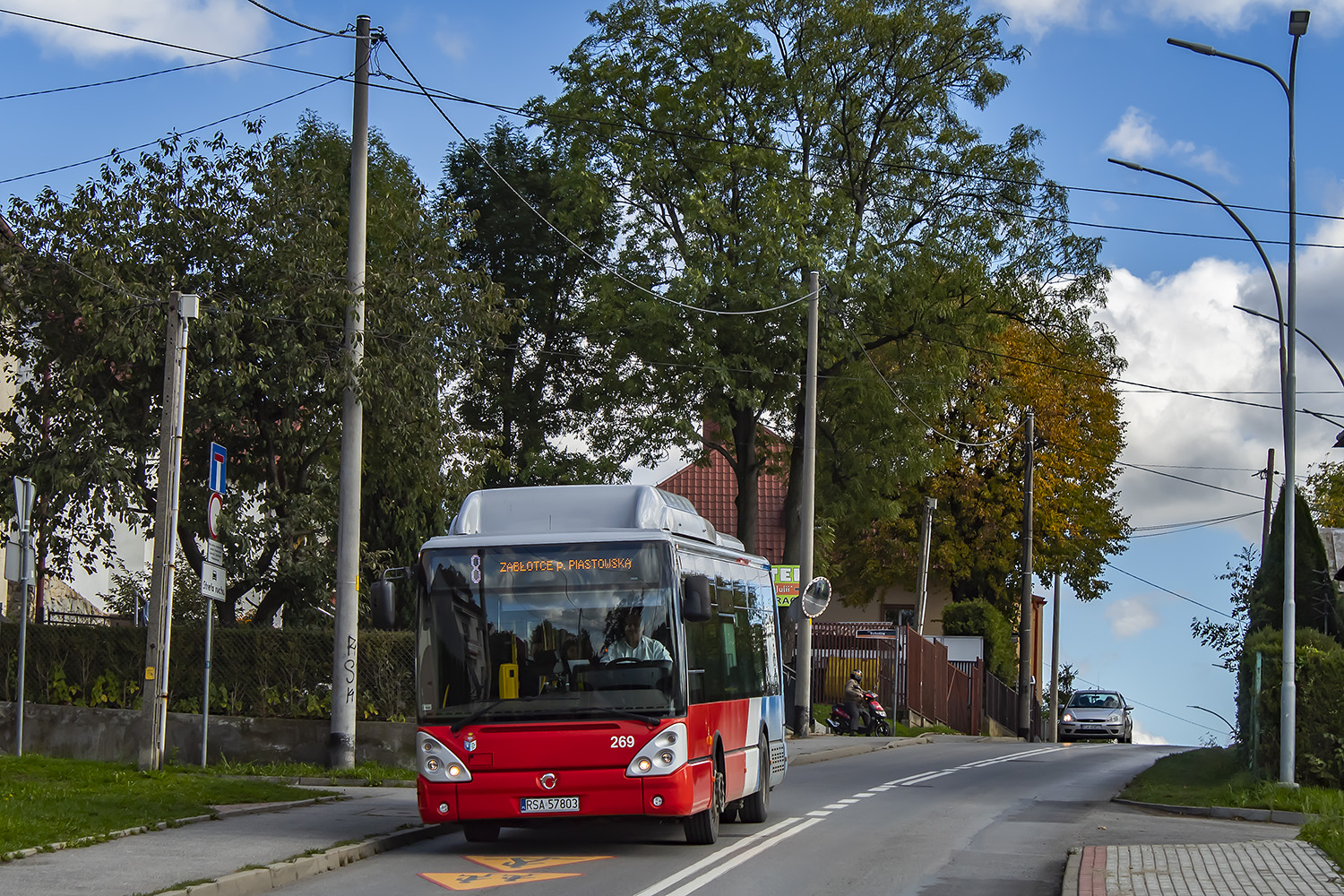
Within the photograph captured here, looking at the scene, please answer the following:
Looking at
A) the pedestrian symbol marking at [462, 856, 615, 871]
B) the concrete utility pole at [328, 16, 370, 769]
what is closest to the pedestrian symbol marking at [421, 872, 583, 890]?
the pedestrian symbol marking at [462, 856, 615, 871]

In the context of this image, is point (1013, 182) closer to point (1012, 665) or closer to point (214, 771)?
point (1012, 665)

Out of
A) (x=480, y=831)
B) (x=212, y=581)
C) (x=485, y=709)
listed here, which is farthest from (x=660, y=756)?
(x=212, y=581)

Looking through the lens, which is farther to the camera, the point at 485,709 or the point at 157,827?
the point at 157,827

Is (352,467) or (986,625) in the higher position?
(352,467)

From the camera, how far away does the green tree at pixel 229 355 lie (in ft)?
64.8

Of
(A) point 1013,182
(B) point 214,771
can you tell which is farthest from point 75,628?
(A) point 1013,182

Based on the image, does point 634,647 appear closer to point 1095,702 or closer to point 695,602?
point 695,602

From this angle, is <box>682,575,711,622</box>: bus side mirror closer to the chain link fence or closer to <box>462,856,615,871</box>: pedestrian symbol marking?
<box>462,856,615,871</box>: pedestrian symbol marking

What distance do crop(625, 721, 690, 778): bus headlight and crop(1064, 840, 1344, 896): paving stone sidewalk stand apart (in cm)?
304

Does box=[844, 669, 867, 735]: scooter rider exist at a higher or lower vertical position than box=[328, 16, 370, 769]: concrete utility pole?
lower

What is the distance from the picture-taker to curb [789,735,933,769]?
24.5m

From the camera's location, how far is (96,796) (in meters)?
14.0

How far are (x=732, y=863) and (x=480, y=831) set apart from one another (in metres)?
2.46

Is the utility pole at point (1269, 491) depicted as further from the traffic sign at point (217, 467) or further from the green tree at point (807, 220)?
the traffic sign at point (217, 467)
